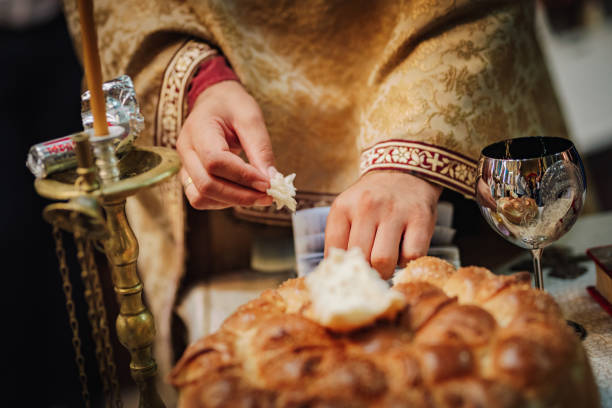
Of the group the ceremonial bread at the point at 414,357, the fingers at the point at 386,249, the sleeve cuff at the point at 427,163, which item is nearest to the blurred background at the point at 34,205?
the sleeve cuff at the point at 427,163

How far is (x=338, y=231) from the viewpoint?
0.92 m

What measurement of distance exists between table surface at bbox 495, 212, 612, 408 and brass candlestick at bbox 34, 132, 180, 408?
555 mm

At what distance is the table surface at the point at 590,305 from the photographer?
77 cm

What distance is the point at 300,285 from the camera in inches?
27.3

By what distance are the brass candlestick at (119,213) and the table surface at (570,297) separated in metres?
0.43

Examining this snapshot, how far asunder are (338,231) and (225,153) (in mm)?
211

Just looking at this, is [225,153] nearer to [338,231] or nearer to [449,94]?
[338,231]

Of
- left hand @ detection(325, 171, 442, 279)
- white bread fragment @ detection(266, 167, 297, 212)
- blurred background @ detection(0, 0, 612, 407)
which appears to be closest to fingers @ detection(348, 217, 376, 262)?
left hand @ detection(325, 171, 442, 279)

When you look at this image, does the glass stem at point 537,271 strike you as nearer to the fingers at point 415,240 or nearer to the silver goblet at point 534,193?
the silver goblet at point 534,193

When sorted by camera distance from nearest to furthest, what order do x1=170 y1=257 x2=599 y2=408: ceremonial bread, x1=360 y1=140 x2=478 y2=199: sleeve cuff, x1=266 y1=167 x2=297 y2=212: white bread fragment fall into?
x1=170 y1=257 x2=599 y2=408: ceremonial bread → x1=266 y1=167 x2=297 y2=212: white bread fragment → x1=360 y1=140 x2=478 y2=199: sleeve cuff

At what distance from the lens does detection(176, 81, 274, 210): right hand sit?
35.7 inches

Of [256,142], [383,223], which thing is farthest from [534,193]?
[256,142]

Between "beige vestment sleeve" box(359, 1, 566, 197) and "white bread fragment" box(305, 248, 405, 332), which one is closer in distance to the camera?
"white bread fragment" box(305, 248, 405, 332)

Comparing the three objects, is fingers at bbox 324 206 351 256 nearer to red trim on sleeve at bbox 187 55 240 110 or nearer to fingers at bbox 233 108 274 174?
fingers at bbox 233 108 274 174
